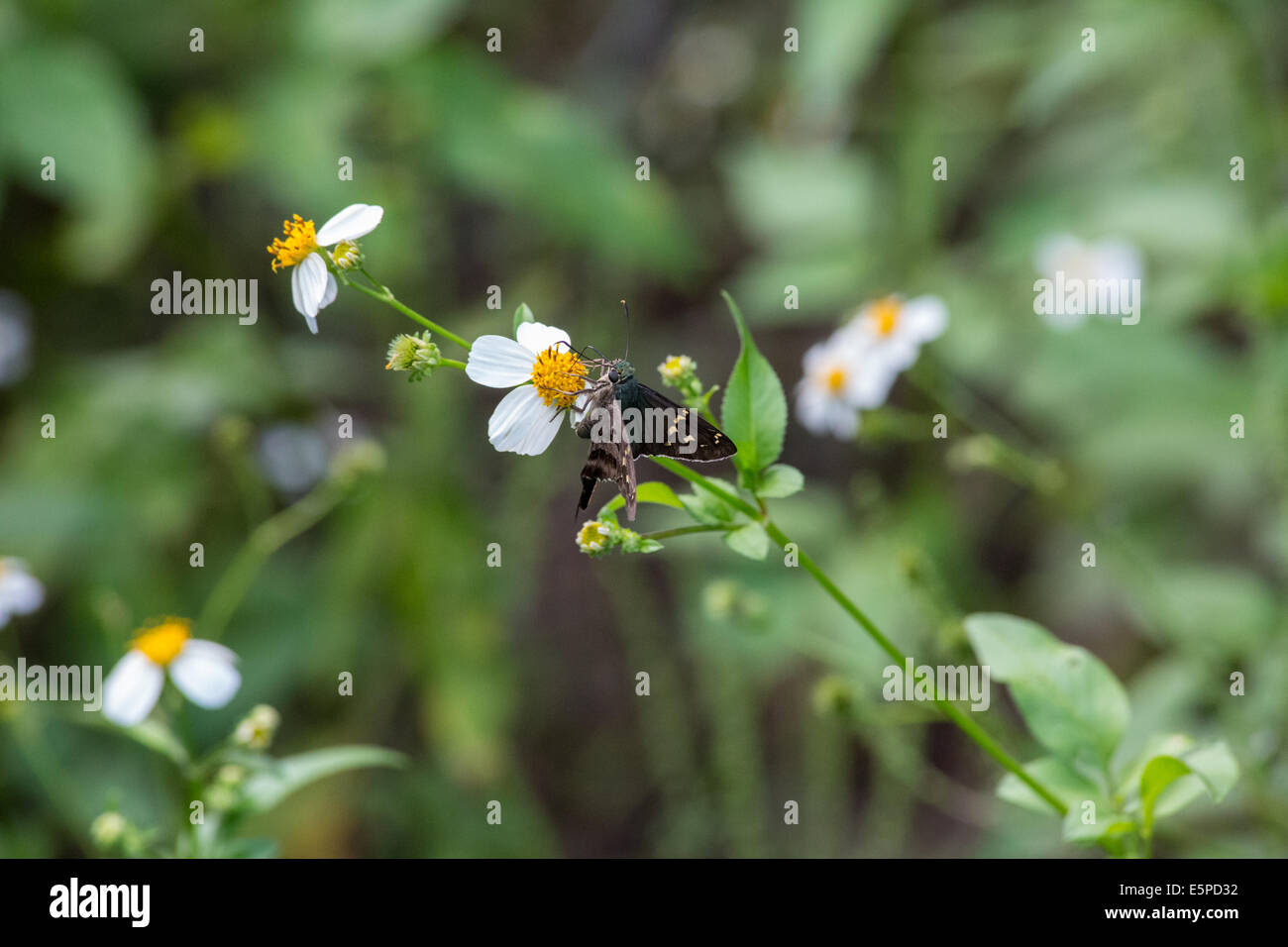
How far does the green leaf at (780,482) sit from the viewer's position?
39.1 inches

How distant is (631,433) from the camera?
1000 mm

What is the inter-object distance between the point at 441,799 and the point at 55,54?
7.13 feet

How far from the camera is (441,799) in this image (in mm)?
2760

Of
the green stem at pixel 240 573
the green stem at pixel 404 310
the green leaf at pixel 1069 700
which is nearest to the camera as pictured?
the green stem at pixel 404 310

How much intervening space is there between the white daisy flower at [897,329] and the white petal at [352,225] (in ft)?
3.34

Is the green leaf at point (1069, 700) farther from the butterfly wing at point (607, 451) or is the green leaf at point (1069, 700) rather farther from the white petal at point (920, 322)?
the white petal at point (920, 322)

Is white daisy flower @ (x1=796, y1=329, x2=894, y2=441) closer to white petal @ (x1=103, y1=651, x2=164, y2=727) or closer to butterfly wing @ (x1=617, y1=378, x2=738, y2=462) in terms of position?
butterfly wing @ (x1=617, y1=378, x2=738, y2=462)

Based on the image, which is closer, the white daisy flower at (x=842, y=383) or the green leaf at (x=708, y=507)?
the green leaf at (x=708, y=507)

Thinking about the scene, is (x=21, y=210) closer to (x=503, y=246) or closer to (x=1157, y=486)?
(x=503, y=246)

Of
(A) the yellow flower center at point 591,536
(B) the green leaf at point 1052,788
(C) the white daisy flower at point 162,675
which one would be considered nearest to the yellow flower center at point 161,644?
(C) the white daisy flower at point 162,675

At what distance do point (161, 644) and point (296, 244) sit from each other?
65 cm

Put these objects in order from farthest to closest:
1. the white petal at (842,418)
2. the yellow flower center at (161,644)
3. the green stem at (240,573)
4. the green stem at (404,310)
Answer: the green stem at (240,573) < the white petal at (842,418) < the yellow flower center at (161,644) < the green stem at (404,310)

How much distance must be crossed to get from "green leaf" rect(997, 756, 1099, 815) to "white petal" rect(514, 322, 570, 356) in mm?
646
